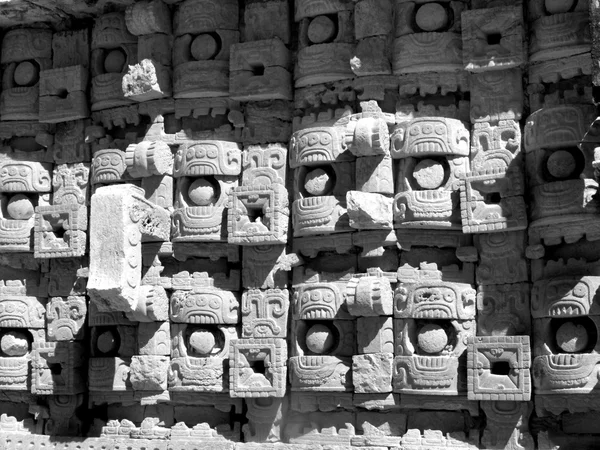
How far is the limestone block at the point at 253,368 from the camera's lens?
11.0m

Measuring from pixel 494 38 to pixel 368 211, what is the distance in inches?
74.0

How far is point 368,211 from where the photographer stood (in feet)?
35.1

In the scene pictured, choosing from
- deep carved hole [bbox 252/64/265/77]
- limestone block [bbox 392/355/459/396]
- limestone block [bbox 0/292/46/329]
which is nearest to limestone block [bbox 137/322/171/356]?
limestone block [bbox 0/292/46/329]

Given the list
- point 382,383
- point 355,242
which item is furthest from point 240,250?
point 382,383

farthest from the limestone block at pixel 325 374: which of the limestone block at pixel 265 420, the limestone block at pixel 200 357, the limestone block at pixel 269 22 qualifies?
the limestone block at pixel 269 22

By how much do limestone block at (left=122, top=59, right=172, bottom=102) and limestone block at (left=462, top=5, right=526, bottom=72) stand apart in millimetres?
2842

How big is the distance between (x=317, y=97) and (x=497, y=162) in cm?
180

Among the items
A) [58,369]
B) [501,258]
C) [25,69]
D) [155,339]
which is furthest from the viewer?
[25,69]

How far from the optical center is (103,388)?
11609 millimetres

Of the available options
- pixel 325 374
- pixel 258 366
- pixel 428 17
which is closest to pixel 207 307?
pixel 258 366

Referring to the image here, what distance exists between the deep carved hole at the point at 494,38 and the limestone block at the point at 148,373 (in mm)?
4039

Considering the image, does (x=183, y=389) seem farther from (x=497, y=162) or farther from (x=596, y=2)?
(x=596, y=2)

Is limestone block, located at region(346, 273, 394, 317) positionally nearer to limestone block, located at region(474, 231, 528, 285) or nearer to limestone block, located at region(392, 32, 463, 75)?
limestone block, located at region(474, 231, 528, 285)

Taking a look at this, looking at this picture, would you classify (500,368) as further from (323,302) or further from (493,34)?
(493,34)
